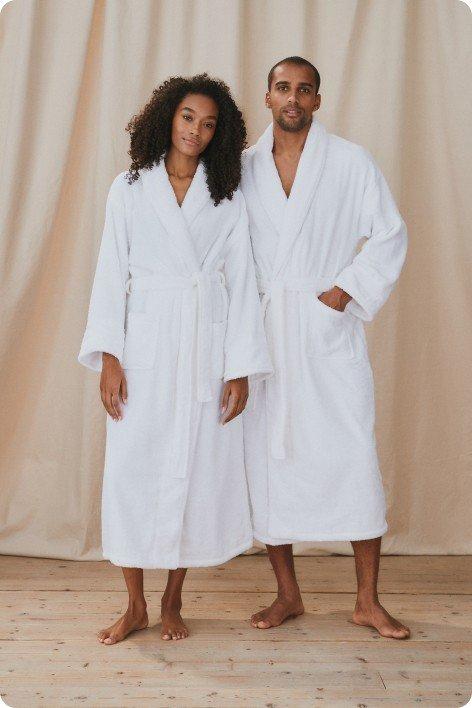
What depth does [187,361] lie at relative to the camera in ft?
7.32

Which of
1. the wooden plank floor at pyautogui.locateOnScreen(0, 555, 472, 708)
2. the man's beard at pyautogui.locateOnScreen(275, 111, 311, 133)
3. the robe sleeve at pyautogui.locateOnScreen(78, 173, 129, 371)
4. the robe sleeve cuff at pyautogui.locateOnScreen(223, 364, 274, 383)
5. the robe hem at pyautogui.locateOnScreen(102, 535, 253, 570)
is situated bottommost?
the wooden plank floor at pyautogui.locateOnScreen(0, 555, 472, 708)

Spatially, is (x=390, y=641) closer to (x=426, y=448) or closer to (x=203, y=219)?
(x=426, y=448)

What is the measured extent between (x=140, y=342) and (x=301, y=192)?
606mm

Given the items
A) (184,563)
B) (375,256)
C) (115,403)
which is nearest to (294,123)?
(375,256)

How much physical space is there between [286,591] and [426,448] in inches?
37.0

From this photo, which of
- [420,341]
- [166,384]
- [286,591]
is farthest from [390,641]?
[420,341]

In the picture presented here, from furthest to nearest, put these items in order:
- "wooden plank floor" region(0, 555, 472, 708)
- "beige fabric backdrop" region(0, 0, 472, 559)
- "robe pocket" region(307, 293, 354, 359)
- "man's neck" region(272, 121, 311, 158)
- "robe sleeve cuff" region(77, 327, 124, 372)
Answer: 1. "beige fabric backdrop" region(0, 0, 472, 559)
2. "man's neck" region(272, 121, 311, 158)
3. "robe pocket" region(307, 293, 354, 359)
4. "robe sleeve cuff" region(77, 327, 124, 372)
5. "wooden plank floor" region(0, 555, 472, 708)

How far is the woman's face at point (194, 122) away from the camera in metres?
2.26

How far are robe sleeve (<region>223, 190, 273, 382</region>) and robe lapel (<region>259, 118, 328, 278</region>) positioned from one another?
0.31 feet

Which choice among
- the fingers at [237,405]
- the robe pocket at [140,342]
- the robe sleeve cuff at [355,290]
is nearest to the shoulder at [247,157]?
the robe sleeve cuff at [355,290]

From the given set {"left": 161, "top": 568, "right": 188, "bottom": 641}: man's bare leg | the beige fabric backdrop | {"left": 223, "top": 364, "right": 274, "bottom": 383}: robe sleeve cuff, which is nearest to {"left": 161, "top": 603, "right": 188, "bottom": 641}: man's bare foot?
{"left": 161, "top": 568, "right": 188, "bottom": 641}: man's bare leg

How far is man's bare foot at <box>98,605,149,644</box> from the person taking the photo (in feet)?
7.36

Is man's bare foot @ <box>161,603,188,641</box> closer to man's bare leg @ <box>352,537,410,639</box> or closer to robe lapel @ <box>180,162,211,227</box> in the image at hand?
man's bare leg @ <box>352,537,410,639</box>

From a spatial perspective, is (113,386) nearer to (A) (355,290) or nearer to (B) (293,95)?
(A) (355,290)
